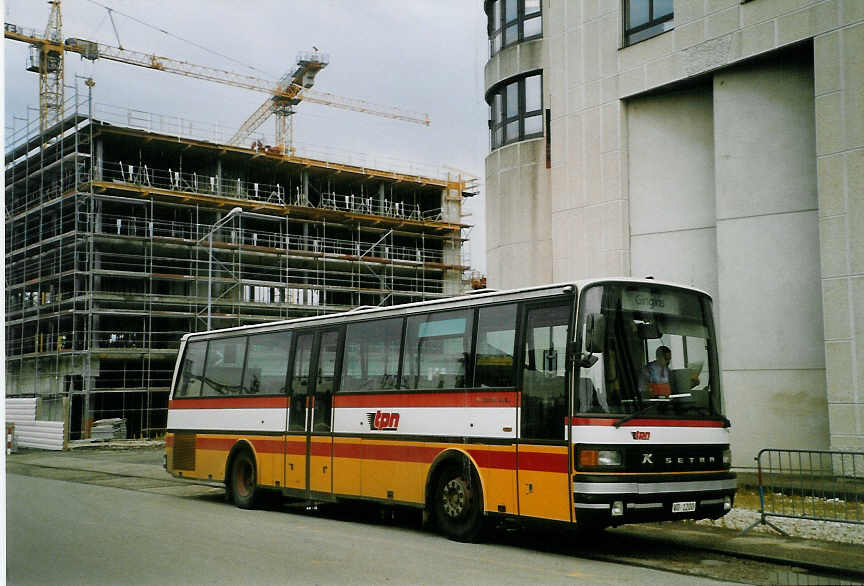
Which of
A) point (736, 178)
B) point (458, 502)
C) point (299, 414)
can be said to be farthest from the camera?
point (736, 178)

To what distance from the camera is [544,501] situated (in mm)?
10453

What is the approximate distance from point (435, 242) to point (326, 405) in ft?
177

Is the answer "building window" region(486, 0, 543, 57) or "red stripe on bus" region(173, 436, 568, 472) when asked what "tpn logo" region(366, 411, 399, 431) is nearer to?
"red stripe on bus" region(173, 436, 568, 472)

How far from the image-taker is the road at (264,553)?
8828 mm

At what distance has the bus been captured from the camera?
10172mm

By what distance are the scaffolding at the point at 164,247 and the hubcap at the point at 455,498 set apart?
2560cm

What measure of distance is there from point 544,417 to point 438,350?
7.49 ft

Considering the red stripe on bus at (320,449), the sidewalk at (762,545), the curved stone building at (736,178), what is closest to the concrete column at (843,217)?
the curved stone building at (736,178)

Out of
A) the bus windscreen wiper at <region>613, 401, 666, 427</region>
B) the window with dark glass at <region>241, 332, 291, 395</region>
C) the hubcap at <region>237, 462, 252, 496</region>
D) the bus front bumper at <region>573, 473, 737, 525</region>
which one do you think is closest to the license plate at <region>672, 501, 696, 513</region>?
the bus front bumper at <region>573, 473, 737, 525</region>

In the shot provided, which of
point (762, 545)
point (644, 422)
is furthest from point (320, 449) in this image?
point (762, 545)

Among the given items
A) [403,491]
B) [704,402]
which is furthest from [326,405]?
[704,402]

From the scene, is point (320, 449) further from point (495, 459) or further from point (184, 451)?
point (184, 451)

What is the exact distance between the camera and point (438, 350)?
1243 centimetres

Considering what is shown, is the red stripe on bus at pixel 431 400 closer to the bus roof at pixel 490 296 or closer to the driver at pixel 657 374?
the bus roof at pixel 490 296
